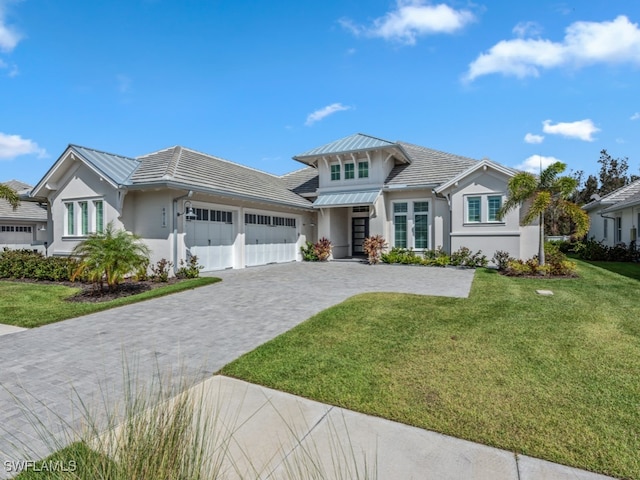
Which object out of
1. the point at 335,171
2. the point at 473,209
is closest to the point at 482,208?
the point at 473,209

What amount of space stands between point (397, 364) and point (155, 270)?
11586 mm

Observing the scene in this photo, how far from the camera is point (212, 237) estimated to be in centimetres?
1652

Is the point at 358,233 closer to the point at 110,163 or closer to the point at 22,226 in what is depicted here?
the point at 110,163

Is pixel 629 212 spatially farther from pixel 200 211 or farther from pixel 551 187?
pixel 200 211

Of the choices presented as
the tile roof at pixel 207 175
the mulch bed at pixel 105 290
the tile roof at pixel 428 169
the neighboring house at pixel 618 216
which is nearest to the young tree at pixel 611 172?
the neighboring house at pixel 618 216

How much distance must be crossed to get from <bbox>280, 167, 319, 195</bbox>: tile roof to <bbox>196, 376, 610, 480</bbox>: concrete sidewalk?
20.5 m

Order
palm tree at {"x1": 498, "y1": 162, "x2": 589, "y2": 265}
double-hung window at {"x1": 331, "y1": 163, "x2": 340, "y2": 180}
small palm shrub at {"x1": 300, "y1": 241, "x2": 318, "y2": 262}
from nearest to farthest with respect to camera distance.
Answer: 1. palm tree at {"x1": 498, "y1": 162, "x2": 589, "y2": 265}
2. small palm shrub at {"x1": 300, "y1": 241, "x2": 318, "y2": 262}
3. double-hung window at {"x1": 331, "y1": 163, "x2": 340, "y2": 180}

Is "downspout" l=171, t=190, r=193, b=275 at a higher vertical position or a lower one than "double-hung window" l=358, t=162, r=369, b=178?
lower

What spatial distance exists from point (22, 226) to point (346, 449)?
3343cm

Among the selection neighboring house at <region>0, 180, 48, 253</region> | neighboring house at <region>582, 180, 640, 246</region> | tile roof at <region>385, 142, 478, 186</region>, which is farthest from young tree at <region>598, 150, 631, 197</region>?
neighboring house at <region>0, 180, 48, 253</region>

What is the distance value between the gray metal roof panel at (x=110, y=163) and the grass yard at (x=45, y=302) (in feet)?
16.2

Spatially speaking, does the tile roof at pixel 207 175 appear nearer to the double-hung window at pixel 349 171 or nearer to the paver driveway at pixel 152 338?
the double-hung window at pixel 349 171

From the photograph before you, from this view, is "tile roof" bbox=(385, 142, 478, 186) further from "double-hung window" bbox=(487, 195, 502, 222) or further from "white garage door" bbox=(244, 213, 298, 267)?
"white garage door" bbox=(244, 213, 298, 267)

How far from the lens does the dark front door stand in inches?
957
